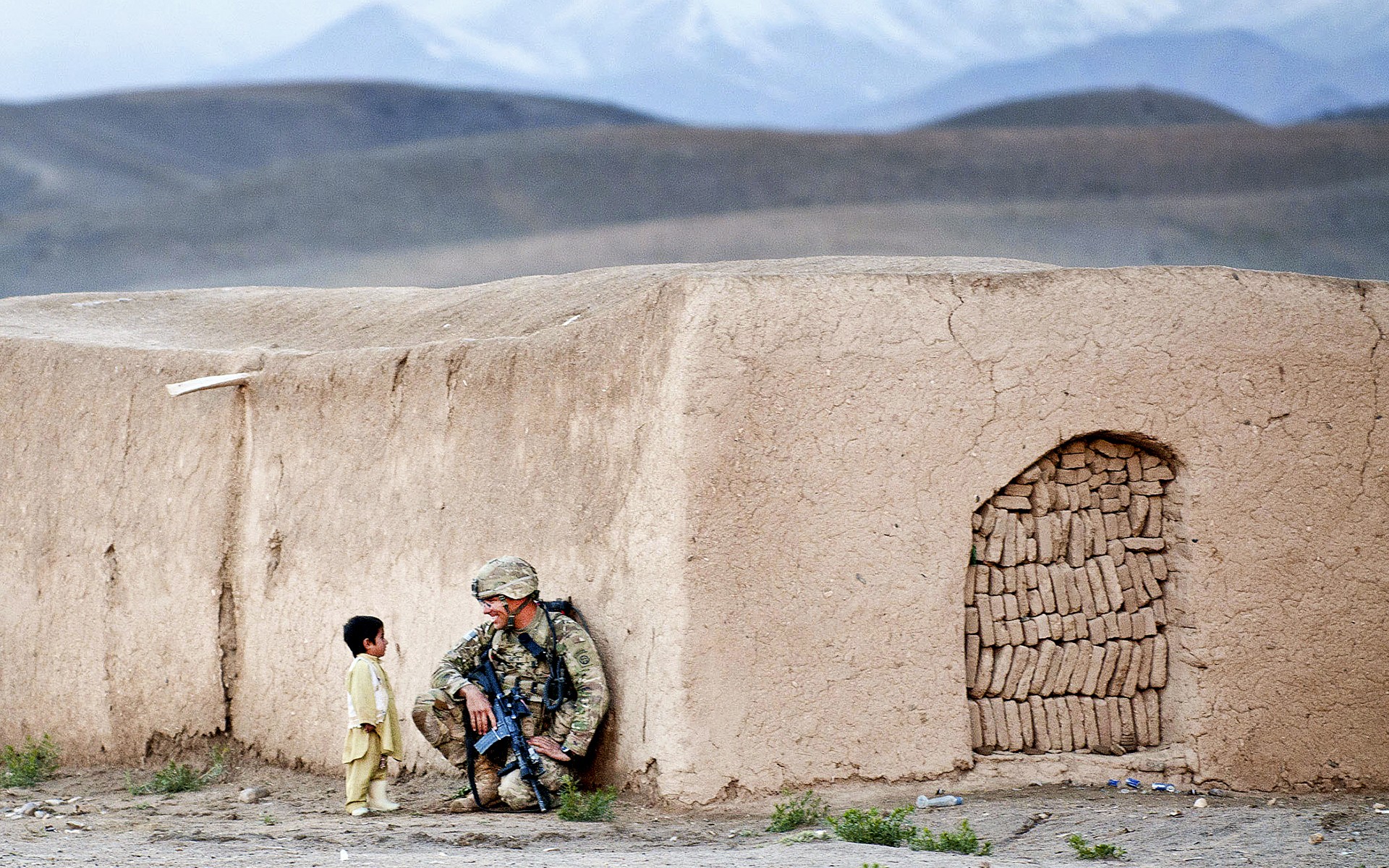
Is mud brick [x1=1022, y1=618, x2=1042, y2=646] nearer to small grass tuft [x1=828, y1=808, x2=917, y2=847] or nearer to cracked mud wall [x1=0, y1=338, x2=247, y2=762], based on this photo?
small grass tuft [x1=828, y1=808, x2=917, y2=847]

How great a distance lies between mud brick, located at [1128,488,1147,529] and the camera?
5.73m

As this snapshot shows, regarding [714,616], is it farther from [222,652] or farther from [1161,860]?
[222,652]

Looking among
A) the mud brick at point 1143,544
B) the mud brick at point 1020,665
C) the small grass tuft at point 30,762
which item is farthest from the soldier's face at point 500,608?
the small grass tuft at point 30,762

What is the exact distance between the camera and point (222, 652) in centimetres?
675

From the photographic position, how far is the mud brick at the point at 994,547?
5.55 metres

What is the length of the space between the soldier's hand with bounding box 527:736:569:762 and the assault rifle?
0.03 m

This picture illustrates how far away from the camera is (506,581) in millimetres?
5320

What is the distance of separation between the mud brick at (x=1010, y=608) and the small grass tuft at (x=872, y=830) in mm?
964

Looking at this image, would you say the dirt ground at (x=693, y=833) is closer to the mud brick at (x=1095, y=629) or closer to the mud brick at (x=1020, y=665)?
the mud brick at (x=1020, y=665)

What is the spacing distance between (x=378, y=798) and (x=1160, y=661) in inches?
115

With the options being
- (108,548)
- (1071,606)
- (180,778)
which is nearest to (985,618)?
(1071,606)

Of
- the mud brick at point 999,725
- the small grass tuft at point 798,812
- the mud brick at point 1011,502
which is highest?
the mud brick at point 1011,502

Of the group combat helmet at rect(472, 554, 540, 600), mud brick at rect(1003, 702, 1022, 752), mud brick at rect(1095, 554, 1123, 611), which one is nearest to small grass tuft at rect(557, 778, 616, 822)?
combat helmet at rect(472, 554, 540, 600)

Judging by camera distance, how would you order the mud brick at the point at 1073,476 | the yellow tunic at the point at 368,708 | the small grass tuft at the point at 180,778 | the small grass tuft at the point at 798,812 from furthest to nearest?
the small grass tuft at the point at 180,778 → the mud brick at the point at 1073,476 → the yellow tunic at the point at 368,708 → the small grass tuft at the point at 798,812
